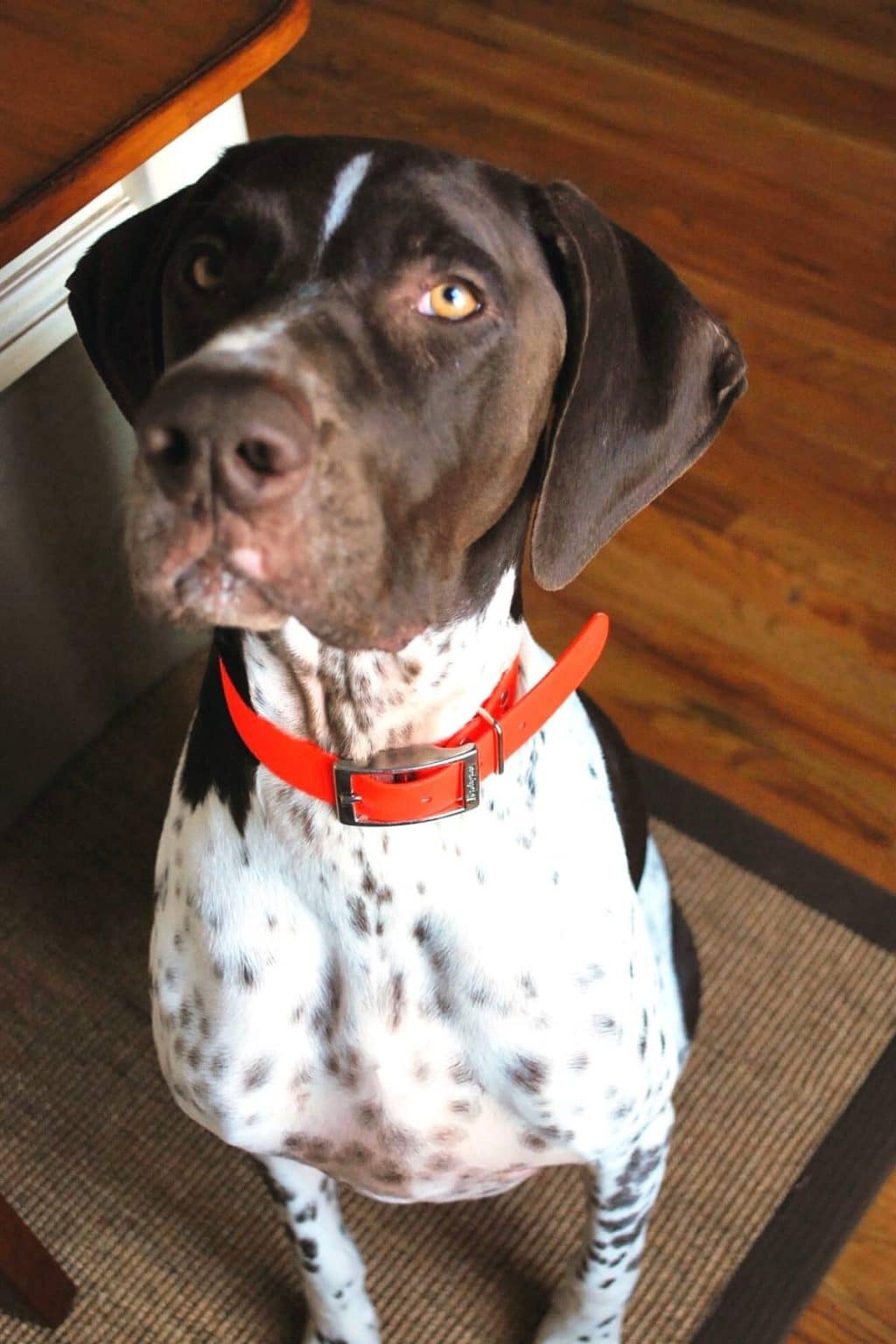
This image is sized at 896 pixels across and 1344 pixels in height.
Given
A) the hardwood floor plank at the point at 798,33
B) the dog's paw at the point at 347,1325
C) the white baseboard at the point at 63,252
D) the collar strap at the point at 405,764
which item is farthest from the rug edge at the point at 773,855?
the hardwood floor plank at the point at 798,33

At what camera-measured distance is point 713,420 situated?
1.39 metres

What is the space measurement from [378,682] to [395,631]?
13 cm

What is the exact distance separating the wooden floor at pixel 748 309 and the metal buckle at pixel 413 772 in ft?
3.25

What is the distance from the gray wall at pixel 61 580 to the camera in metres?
2.21

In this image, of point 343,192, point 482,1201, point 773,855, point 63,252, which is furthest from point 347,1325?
point 63,252

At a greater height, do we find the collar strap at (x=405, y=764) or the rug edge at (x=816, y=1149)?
the collar strap at (x=405, y=764)

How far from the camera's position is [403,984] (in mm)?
1474

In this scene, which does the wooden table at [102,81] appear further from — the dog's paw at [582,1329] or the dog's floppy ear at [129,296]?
the dog's paw at [582,1329]

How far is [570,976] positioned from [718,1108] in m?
0.78

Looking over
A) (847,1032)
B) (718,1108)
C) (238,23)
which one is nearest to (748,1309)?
(718,1108)

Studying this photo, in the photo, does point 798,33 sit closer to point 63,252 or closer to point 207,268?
point 63,252

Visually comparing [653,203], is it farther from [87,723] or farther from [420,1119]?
[420,1119]

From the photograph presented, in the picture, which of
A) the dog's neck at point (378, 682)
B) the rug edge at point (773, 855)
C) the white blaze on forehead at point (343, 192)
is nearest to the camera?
the white blaze on forehead at point (343, 192)

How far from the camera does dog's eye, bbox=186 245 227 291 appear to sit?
128cm
